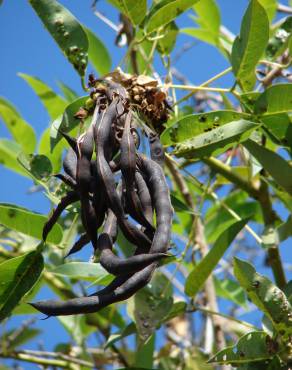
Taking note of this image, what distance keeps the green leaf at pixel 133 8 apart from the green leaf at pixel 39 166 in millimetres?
341

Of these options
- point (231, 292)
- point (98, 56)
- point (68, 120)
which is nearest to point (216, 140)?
Answer: point (68, 120)

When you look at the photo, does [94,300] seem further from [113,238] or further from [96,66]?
[96,66]

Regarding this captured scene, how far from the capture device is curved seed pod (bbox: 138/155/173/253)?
38.8 inches

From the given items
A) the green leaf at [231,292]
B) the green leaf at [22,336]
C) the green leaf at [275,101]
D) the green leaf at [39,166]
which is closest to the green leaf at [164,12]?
the green leaf at [275,101]

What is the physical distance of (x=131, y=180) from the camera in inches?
42.4

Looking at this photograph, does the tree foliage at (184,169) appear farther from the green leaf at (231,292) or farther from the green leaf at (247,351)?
the green leaf at (231,292)

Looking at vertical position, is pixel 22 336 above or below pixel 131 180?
below

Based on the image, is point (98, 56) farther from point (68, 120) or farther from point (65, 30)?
point (68, 120)

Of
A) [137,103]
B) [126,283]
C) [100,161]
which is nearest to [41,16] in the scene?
[137,103]

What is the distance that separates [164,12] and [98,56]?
25.8 inches

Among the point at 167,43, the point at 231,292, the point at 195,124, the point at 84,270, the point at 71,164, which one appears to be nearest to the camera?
the point at 71,164

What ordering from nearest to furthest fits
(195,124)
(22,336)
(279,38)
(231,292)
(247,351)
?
(247,351), (195,124), (279,38), (231,292), (22,336)

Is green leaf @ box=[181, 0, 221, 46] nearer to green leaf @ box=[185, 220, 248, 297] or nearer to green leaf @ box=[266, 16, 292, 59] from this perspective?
green leaf @ box=[266, 16, 292, 59]

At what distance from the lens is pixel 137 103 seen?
1362mm
